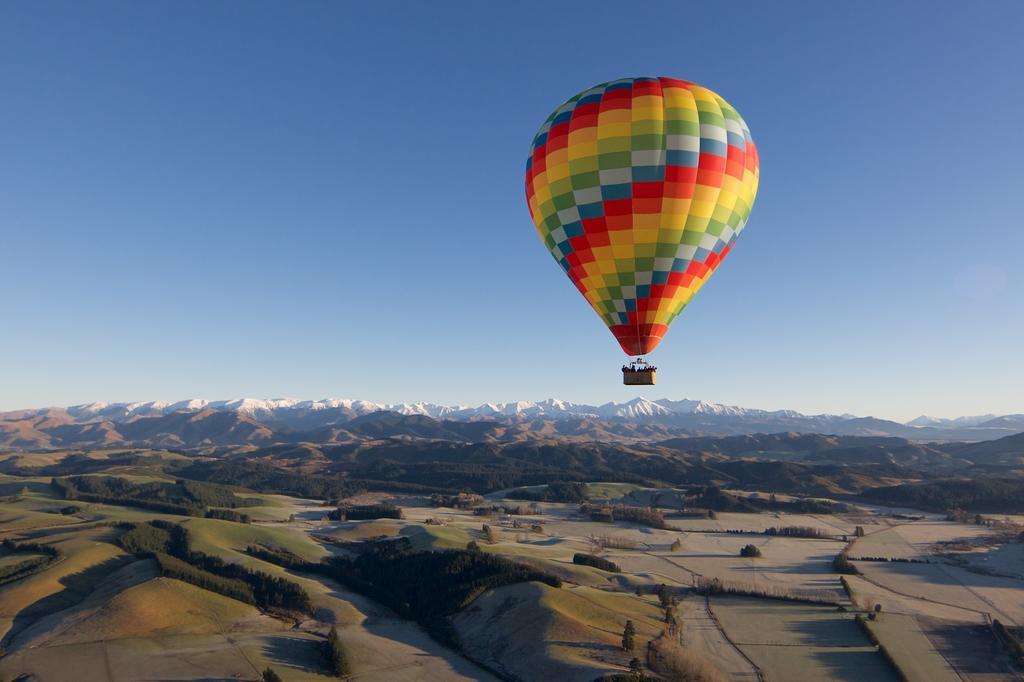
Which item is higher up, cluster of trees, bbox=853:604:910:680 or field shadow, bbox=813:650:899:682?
cluster of trees, bbox=853:604:910:680

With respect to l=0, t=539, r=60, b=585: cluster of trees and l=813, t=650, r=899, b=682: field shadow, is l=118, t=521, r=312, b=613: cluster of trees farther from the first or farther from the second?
l=813, t=650, r=899, b=682: field shadow

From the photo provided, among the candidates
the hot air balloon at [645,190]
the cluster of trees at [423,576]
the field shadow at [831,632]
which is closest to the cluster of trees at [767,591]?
the field shadow at [831,632]

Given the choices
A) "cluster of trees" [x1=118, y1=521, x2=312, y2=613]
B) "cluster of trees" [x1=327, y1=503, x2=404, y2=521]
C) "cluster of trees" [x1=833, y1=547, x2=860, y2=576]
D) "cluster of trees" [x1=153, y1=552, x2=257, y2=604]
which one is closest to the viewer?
"cluster of trees" [x1=118, y1=521, x2=312, y2=613]

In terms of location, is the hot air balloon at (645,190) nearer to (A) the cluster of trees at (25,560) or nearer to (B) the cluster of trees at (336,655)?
(B) the cluster of trees at (336,655)

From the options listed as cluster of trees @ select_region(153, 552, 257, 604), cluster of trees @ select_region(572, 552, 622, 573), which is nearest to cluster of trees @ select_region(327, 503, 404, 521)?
cluster of trees @ select_region(153, 552, 257, 604)

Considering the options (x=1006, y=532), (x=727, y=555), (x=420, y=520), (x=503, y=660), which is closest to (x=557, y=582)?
(x=503, y=660)

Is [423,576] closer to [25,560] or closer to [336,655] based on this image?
[336,655]
